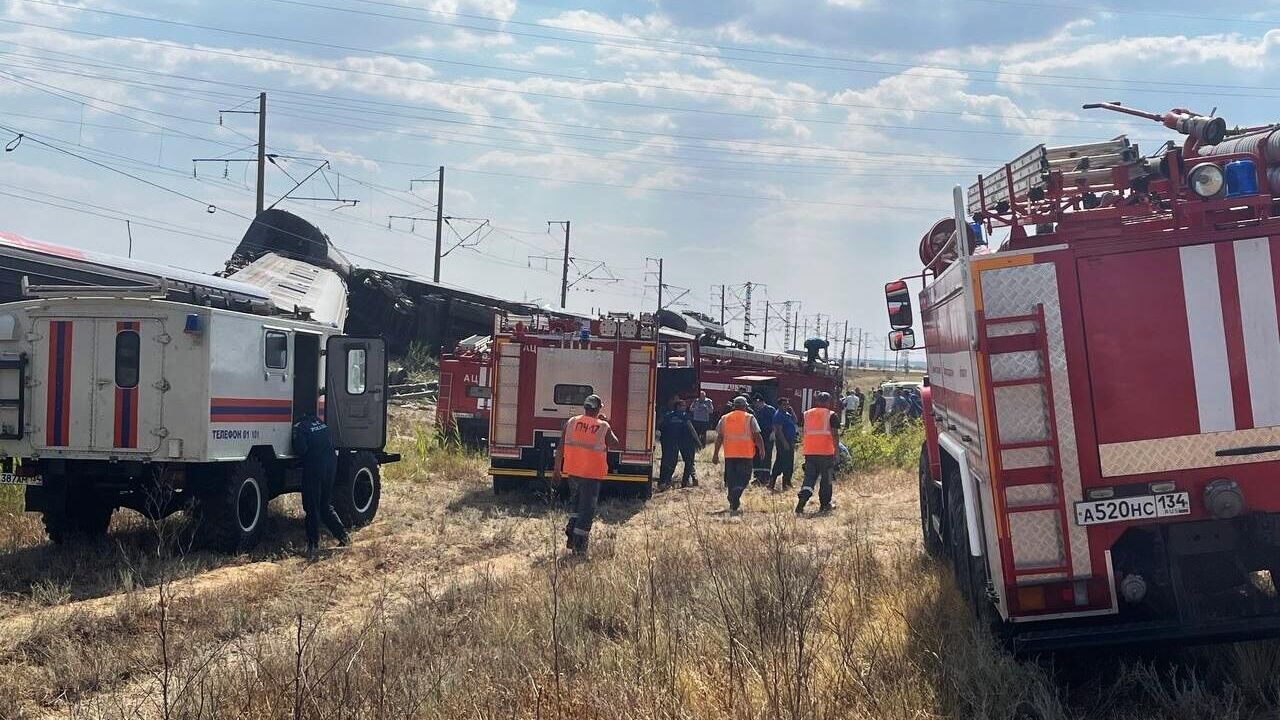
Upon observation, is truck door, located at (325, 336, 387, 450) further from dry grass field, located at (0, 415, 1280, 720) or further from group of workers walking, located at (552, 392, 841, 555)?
group of workers walking, located at (552, 392, 841, 555)

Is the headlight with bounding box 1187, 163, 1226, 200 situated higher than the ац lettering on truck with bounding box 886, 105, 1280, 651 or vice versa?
the headlight with bounding box 1187, 163, 1226, 200

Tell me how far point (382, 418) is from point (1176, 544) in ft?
32.4

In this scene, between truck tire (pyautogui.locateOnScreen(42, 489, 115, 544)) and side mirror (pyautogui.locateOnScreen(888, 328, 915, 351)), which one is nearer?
side mirror (pyautogui.locateOnScreen(888, 328, 915, 351))

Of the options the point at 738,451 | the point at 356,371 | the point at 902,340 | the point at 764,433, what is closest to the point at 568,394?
the point at 738,451

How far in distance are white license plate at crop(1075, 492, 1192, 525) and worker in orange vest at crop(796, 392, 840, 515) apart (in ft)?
29.2

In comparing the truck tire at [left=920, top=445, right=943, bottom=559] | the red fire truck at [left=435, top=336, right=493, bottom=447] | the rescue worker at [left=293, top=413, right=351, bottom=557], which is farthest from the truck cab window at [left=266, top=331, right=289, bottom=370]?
the red fire truck at [left=435, top=336, right=493, bottom=447]

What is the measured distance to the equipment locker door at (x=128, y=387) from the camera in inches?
408

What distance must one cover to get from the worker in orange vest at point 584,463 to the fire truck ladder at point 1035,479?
5.73 meters

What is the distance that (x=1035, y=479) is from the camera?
5.46 metres

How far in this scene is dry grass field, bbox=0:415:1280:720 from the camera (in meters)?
5.07

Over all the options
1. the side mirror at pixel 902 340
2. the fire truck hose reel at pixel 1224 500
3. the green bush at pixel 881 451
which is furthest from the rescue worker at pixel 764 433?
the fire truck hose reel at pixel 1224 500

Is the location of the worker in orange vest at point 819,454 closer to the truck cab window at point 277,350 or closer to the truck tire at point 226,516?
the truck cab window at point 277,350

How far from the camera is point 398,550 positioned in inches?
448

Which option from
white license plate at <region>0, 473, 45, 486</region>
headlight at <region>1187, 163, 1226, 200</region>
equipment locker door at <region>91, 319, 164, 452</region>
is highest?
headlight at <region>1187, 163, 1226, 200</region>
